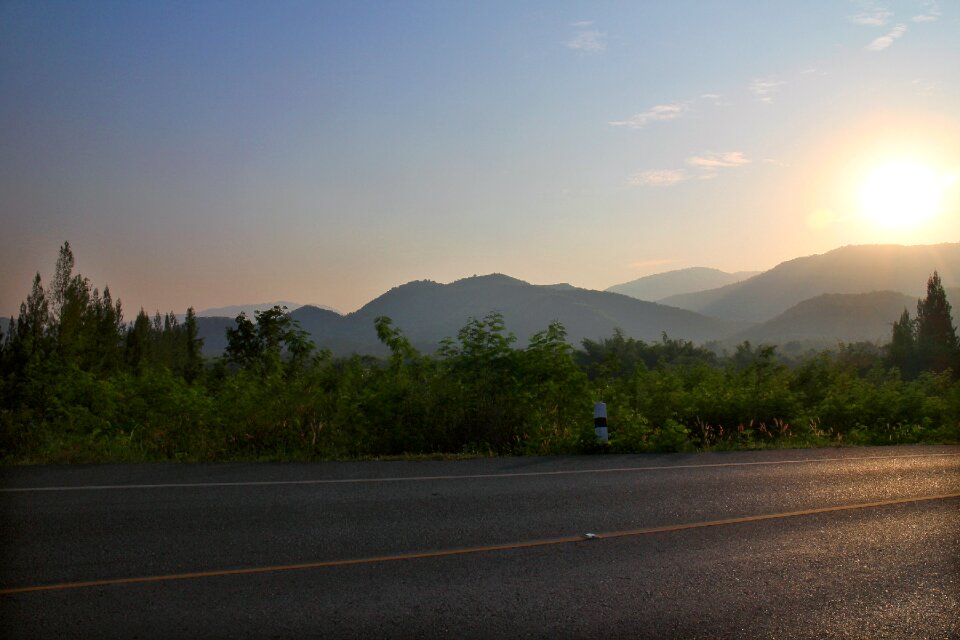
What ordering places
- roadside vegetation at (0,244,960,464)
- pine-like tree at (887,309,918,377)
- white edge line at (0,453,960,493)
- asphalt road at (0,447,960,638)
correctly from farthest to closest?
pine-like tree at (887,309,918,377), roadside vegetation at (0,244,960,464), white edge line at (0,453,960,493), asphalt road at (0,447,960,638)

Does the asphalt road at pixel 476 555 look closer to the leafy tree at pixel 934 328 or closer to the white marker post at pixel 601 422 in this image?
the white marker post at pixel 601 422

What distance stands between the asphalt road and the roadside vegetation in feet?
10.4

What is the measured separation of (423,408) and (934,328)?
4137 inches

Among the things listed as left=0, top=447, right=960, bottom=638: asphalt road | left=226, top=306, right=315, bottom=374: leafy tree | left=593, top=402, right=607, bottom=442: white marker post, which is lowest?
left=0, top=447, right=960, bottom=638: asphalt road

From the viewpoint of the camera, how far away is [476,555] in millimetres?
7039

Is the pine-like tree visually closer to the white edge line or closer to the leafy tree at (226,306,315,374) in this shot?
the leafy tree at (226,306,315,374)

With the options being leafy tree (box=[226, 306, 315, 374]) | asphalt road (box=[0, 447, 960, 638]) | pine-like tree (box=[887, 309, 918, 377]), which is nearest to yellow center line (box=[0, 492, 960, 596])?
asphalt road (box=[0, 447, 960, 638])

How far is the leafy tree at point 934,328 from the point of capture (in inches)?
3164

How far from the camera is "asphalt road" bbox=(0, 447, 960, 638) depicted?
542cm

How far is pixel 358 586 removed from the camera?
20.0ft

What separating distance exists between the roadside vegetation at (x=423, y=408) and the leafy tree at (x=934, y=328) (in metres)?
62.3

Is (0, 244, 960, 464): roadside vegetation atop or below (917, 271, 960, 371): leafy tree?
below

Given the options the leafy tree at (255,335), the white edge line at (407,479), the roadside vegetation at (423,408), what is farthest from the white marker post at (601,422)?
the leafy tree at (255,335)

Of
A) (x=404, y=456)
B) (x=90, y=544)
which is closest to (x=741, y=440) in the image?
(x=404, y=456)
